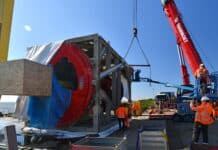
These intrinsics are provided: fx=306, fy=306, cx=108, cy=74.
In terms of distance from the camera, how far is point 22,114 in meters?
8.77

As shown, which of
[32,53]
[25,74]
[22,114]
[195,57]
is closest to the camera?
[25,74]

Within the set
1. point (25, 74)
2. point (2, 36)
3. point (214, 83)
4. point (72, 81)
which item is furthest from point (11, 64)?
point (214, 83)

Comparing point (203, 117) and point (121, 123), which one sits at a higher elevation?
point (203, 117)

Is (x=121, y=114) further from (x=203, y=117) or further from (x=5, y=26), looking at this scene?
(x=5, y=26)

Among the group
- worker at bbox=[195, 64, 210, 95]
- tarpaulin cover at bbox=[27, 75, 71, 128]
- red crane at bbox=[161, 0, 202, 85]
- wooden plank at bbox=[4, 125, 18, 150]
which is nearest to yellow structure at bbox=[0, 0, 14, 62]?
wooden plank at bbox=[4, 125, 18, 150]

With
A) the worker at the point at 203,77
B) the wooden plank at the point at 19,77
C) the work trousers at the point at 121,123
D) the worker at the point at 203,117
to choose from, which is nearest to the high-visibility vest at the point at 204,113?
the worker at the point at 203,117

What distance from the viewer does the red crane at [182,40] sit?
1650 centimetres

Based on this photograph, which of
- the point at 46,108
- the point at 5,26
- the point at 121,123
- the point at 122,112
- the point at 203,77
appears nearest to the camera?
the point at 5,26

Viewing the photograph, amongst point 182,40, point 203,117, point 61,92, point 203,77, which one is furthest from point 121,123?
point 182,40

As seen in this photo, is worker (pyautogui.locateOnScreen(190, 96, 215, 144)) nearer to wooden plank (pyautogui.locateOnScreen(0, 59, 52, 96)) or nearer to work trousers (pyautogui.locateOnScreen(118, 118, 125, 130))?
work trousers (pyautogui.locateOnScreen(118, 118, 125, 130))

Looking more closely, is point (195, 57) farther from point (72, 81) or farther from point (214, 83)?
point (72, 81)

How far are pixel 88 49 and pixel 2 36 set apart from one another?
9.63 m

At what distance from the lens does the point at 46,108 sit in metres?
8.66

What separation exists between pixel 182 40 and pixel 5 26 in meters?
14.5
